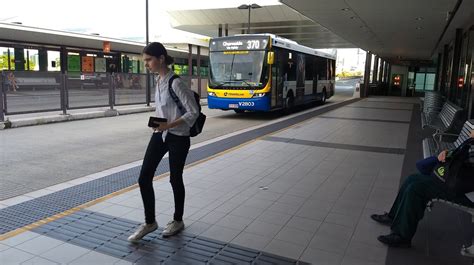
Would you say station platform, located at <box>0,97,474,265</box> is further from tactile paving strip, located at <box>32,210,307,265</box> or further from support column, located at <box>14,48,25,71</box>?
support column, located at <box>14,48,25,71</box>

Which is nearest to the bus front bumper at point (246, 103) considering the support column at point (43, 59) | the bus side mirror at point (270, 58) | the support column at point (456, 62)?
the bus side mirror at point (270, 58)

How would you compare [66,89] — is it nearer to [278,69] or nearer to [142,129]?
[142,129]

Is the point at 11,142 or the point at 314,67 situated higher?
the point at 314,67

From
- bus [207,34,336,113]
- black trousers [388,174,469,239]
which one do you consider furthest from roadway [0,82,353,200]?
black trousers [388,174,469,239]

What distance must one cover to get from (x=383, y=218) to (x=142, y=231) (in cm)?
255

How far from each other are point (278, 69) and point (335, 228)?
1088 cm

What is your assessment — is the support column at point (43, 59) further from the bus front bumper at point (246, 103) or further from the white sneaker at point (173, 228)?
the white sneaker at point (173, 228)

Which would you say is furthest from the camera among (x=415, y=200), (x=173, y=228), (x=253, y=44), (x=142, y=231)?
(x=253, y=44)

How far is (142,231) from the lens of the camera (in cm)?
379

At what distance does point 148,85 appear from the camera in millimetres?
17922

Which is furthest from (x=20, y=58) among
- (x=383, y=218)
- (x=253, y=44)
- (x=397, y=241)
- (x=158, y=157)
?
(x=397, y=241)

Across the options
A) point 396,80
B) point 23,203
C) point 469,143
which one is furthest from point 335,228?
point 396,80

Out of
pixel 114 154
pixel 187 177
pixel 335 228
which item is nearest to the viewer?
pixel 335 228

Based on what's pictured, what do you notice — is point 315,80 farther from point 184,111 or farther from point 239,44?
point 184,111
